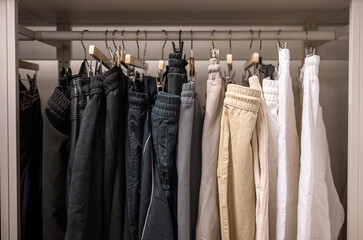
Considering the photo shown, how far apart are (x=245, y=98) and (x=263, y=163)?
172mm

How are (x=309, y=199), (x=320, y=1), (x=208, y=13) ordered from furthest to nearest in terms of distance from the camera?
(x=208, y=13) < (x=320, y=1) < (x=309, y=199)

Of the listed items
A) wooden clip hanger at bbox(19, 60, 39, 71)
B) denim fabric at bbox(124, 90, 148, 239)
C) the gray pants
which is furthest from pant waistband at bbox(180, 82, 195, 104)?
wooden clip hanger at bbox(19, 60, 39, 71)

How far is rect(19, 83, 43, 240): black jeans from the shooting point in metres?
0.89

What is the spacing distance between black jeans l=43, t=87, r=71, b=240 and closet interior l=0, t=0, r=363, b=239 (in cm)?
1

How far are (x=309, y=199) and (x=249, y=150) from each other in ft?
0.58

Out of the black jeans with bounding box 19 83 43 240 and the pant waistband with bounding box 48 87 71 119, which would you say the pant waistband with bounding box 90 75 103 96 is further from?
the black jeans with bounding box 19 83 43 240

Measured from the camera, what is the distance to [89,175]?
714 millimetres

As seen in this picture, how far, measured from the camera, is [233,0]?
0.89m

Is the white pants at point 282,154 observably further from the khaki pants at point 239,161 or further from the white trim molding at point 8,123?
the white trim molding at point 8,123

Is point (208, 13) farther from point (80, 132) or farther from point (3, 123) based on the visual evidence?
point (3, 123)

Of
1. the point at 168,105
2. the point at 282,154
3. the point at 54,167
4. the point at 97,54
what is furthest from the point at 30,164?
the point at 282,154

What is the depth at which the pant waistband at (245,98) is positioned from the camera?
70 cm

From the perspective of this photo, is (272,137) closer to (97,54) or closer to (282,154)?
(282,154)

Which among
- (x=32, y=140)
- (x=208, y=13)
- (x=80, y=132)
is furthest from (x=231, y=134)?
(x=32, y=140)
